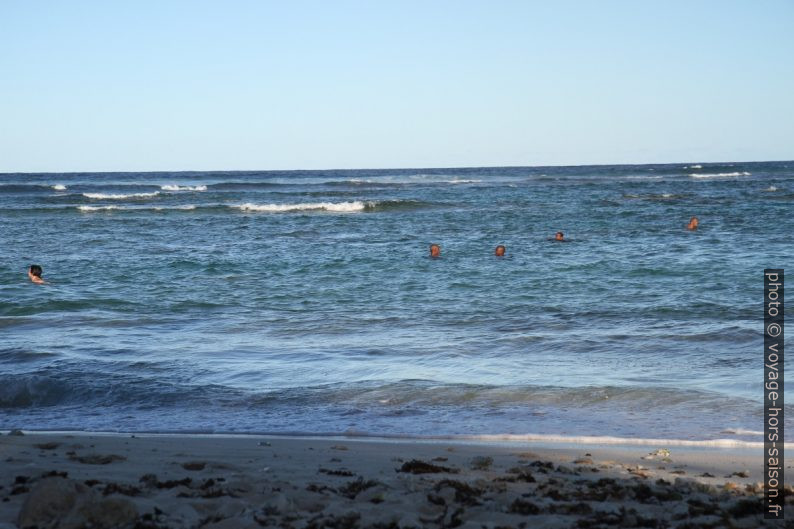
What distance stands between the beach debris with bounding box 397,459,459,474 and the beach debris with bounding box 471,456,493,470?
0.18 meters

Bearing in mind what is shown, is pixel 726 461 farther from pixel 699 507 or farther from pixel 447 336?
pixel 447 336

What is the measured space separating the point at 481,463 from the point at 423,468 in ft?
1.30

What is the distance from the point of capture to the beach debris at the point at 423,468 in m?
5.08

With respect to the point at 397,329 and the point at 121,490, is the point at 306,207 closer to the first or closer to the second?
the point at 397,329

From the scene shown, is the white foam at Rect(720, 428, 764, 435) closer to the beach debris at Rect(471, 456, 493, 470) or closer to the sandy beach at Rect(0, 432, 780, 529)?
the sandy beach at Rect(0, 432, 780, 529)

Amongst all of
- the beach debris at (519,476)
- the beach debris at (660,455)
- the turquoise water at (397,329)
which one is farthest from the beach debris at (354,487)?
the beach debris at (660,455)

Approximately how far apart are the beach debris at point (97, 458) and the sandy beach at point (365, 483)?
17 mm

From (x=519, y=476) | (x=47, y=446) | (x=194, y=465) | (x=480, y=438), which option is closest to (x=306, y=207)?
(x=480, y=438)

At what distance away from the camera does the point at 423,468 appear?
16.8 feet

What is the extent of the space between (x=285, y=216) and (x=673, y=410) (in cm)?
2291

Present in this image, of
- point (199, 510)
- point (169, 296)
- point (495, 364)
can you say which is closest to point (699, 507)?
point (199, 510)

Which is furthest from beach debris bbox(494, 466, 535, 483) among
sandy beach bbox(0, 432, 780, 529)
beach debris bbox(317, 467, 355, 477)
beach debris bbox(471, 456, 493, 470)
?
→ beach debris bbox(317, 467, 355, 477)

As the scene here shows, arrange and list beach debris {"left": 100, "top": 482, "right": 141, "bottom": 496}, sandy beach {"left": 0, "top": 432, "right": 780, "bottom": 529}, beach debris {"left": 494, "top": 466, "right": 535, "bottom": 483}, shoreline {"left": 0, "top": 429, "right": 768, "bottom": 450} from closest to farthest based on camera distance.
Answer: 1. sandy beach {"left": 0, "top": 432, "right": 780, "bottom": 529}
2. beach debris {"left": 100, "top": 482, "right": 141, "bottom": 496}
3. beach debris {"left": 494, "top": 466, "right": 535, "bottom": 483}
4. shoreline {"left": 0, "top": 429, "right": 768, "bottom": 450}

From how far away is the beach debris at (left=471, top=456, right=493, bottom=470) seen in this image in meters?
5.23
